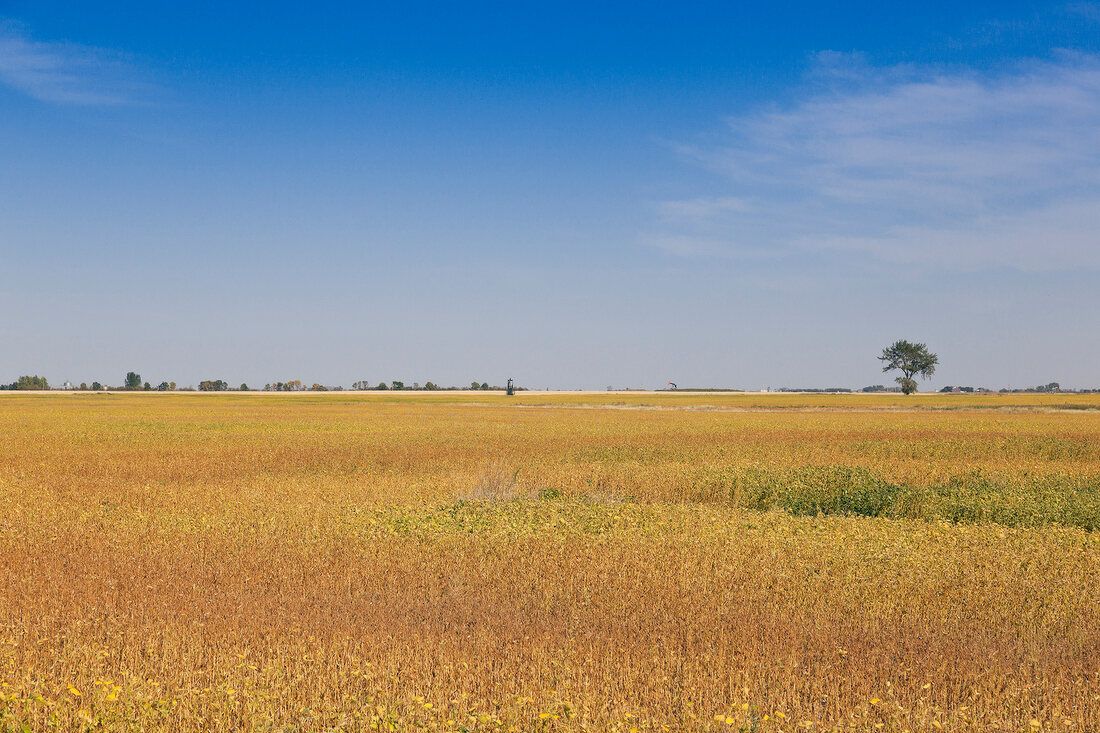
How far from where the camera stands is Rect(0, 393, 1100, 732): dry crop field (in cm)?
620

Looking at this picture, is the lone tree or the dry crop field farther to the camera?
the lone tree

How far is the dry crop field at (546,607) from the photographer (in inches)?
244

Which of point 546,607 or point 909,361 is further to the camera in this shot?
point 909,361

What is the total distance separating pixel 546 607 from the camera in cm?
907

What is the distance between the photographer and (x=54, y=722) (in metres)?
5.67

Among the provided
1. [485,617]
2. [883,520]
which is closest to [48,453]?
[485,617]

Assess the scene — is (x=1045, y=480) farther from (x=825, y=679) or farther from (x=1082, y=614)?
(x=825, y=679)

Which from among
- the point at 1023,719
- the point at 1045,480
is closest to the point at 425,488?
the point at 1023,719

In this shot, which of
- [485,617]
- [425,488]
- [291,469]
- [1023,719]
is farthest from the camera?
[291,469]

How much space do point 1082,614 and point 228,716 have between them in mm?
9032

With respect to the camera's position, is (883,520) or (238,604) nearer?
(238,604)

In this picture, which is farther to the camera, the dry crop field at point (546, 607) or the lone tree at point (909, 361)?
the lone tree at point (909, 361)

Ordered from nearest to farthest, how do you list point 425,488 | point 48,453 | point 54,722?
point 54,722 → point 425,488 → point 48,453

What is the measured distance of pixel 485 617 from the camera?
28.4ft
